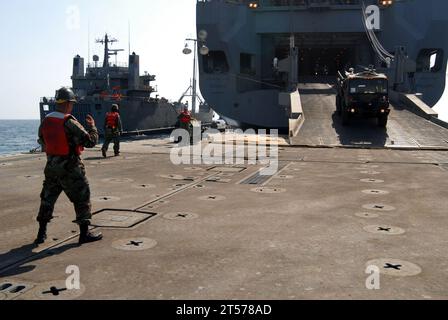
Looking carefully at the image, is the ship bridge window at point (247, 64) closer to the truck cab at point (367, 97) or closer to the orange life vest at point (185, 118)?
the truck cab at point (367, 97)

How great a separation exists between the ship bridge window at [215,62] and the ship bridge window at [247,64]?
4.68 ft

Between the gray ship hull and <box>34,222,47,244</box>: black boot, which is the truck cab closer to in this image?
the gray ship hull

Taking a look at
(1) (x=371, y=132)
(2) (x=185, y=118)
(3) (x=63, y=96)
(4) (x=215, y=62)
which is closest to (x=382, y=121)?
(1) (x=371, y=132)

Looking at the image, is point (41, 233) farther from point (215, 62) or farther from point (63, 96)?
point (215, 62)

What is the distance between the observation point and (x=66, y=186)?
4656mm

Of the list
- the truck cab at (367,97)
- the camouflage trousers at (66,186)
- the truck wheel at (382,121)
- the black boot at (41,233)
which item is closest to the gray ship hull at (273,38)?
the truck wheel at (382,121)

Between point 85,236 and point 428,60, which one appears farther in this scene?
point 428,60

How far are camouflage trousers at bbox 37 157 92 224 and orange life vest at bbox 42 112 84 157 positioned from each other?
10 centimetres

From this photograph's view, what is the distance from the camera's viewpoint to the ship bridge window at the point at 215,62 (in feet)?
111

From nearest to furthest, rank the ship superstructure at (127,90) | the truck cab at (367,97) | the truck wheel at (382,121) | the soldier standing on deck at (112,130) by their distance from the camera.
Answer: the soldier standing on deck at (112,130), the truck cab at (367,97), the truck wheel at (382,121), the ship superstructure at (127,90)

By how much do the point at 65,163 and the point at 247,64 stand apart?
106ft

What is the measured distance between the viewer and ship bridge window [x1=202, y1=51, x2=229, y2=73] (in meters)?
33.8
